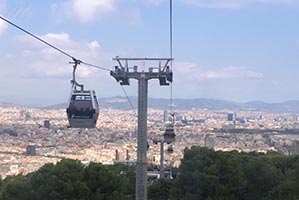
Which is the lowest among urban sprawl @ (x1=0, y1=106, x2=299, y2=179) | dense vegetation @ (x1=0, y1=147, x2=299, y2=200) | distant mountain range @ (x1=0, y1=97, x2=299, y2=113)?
dense vegetation @ (x1=0, y1=147, x2=299, y2=200)

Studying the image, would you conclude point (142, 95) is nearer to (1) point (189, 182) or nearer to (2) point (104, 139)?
(1) point (189, 182)

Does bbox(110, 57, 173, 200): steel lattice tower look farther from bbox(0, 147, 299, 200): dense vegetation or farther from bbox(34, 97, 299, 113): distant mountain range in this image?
bbox(34, 97, 299, 113): distant mountain range

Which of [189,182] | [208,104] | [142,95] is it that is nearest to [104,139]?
[208,104]

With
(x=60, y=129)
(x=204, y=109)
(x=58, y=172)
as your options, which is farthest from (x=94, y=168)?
(x=204, y=109)

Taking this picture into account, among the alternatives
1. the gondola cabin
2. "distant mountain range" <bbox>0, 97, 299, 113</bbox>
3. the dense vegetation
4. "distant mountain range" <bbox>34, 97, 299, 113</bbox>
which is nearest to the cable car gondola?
the gondola cabin

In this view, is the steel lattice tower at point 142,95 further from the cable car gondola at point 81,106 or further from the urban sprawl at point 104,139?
the urban sprawl at point 104,139

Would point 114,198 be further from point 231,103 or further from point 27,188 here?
point 231,103
